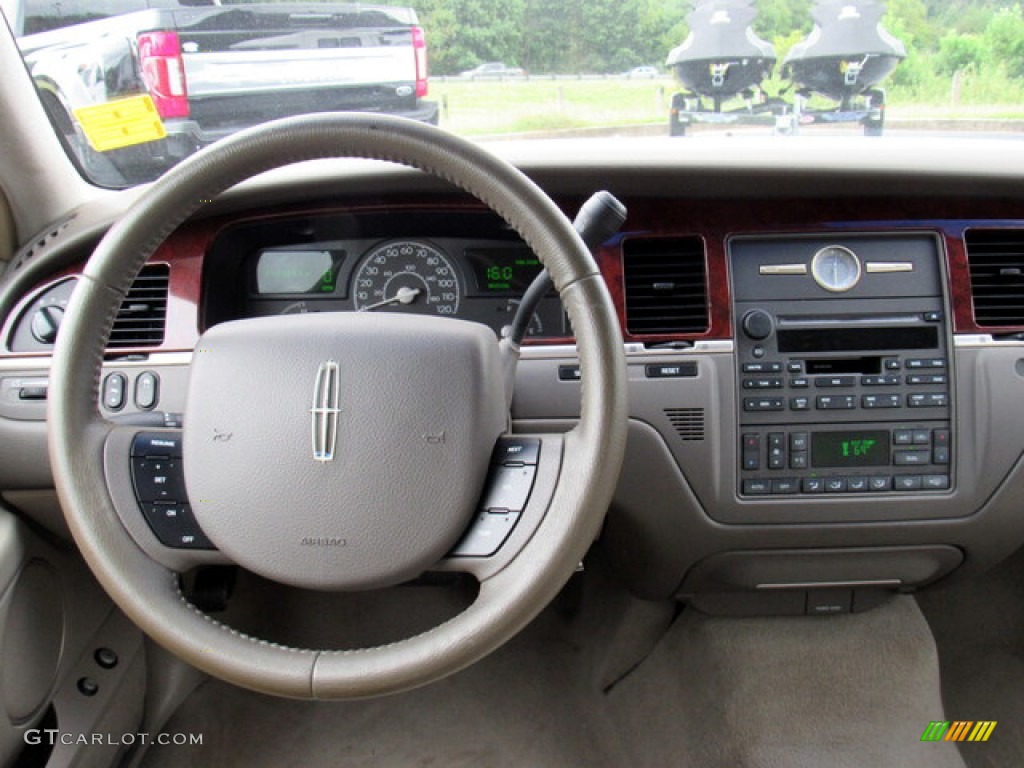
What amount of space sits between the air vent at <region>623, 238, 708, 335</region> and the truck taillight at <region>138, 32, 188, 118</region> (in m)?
0.99

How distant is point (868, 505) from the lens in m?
1.67

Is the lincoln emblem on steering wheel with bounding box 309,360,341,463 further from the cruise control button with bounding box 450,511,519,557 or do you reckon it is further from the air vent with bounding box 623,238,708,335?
the air vent with bounding box 623,238,708,335

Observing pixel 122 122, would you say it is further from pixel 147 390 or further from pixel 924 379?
pixel 924 379

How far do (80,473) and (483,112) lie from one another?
3.44 ft

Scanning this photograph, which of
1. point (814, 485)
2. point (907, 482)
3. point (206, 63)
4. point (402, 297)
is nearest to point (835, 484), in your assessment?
point (814, 485)


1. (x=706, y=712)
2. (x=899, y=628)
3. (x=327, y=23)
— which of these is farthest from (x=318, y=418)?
(x=899, y=628)

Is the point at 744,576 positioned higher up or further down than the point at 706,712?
higher up

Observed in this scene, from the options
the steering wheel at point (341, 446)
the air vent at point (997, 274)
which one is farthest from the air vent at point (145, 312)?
the air vent at point (997, 274)

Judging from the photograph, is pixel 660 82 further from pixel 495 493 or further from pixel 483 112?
pixel 495 493

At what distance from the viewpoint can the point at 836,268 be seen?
64.8 inches

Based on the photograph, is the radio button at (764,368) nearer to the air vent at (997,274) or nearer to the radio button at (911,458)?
the radio button at (911,458)

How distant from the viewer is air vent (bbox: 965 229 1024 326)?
65.0 inches

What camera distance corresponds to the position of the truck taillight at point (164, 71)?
1.76 metres

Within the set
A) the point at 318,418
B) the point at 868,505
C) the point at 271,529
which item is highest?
the point at 318,418
